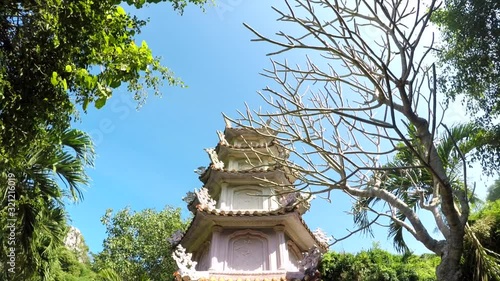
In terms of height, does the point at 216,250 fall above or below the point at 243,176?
below

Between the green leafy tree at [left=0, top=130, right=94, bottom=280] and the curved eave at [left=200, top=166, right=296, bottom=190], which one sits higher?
the curved eave at [left=200, top=166, right=296, bottom=190]

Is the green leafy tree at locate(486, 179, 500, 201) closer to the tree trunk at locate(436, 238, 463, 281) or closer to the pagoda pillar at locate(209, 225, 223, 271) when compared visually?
the pagoda pillar at locate(209, 225, 223, 271)

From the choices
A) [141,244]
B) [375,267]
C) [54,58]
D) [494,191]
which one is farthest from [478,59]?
[494,191]

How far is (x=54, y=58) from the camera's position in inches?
143

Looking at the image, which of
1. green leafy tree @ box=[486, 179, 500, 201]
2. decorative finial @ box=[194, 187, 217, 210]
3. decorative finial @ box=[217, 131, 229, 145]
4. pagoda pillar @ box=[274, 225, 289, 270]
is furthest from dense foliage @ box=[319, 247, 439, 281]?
green leafy tree @ box=[486, 179, 500, 201]

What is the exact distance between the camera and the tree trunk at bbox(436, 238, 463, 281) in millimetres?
2957

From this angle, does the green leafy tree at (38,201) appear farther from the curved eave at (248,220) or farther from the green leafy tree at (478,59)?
the green leafy tree at (478,59)

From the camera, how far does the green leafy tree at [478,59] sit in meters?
8.70

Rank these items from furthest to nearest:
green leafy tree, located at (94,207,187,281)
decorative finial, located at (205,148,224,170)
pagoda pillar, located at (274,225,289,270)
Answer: green leafy tree, located at (94,207,187,281)
decorative finial, located at (205,148,224,170)
pagoda pillar, located at (274,225,289,270)

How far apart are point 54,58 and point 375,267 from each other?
35.4 ft

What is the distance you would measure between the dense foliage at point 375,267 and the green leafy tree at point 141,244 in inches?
324

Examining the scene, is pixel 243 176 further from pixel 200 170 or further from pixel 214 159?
pixel 200 170

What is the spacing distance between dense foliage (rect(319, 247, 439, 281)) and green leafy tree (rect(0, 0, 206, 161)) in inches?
393

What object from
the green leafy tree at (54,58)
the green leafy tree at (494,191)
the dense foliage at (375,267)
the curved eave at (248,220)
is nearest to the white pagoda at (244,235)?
the curved eave at (248,220)
